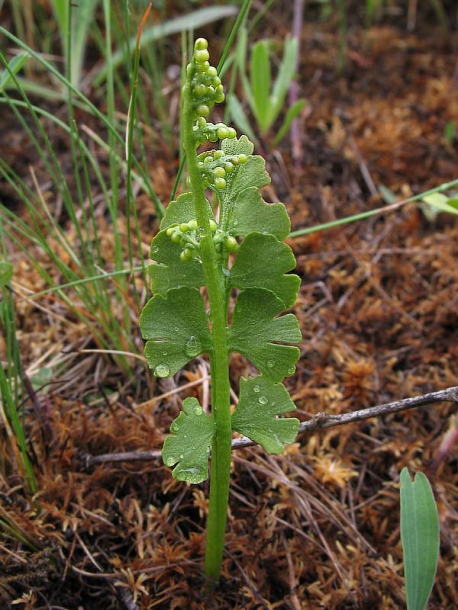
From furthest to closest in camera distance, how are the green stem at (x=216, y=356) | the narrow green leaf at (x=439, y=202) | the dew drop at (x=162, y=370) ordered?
the narrow green leaf at (x=439, y=202) < the dew drop at (x=162, y=370) < the green stem at (x=216, y=356)

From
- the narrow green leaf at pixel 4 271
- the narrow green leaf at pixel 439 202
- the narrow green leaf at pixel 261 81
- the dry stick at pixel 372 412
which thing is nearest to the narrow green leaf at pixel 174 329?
the dry stick at pixel 372 412

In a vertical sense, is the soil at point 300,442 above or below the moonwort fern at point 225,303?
below

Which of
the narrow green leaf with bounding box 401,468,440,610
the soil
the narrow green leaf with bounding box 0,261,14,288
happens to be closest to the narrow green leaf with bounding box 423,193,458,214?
the soil

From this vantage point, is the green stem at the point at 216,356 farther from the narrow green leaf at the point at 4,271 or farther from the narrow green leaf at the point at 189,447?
the narrow green leaf at the point at 4,271

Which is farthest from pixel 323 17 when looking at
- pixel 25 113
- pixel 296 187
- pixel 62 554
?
pixel 62 554

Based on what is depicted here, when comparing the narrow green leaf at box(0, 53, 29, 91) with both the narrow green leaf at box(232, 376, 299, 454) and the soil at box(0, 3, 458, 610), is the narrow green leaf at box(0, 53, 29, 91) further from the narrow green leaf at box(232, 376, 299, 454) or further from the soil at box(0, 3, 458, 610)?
the narrow green leaf at box(232, 376, 299, 454)

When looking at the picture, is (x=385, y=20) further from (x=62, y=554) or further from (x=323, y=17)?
(x=62, y=554)

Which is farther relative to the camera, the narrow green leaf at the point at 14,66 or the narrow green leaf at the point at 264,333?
the narrow green leaf at the point at 14,66

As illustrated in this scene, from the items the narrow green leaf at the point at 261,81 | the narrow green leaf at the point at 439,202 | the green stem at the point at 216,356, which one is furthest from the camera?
the narrow green leaf at the point at 261,81
